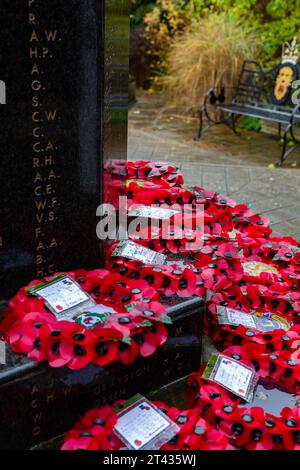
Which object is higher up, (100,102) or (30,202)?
(100,102)

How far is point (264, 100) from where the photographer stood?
7.48 meters

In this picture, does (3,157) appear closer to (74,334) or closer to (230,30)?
(74,334)

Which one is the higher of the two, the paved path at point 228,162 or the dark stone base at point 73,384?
the paved path at point 228,162

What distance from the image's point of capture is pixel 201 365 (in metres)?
2.43

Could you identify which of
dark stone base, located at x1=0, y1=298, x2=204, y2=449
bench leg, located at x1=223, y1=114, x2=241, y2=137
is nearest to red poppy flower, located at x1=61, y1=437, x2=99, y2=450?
dark stone base, located at x1=0, y1=298, x2=204, y2=449

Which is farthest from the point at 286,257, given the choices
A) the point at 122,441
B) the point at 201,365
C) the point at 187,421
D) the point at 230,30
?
the point at 230,30

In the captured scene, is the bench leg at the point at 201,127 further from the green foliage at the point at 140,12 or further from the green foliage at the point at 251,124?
the green foliage at the point at 140,12

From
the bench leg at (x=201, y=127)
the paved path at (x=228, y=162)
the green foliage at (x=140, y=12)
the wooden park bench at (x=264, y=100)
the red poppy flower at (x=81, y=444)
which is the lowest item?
the red poppy flower at (x=81, y=444)

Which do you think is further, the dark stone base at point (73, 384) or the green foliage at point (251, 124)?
the green foliage at point (251, 124)

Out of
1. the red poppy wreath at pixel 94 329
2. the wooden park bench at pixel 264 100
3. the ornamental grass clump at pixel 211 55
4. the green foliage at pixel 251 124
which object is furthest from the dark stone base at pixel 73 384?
the ornamental grass clump at pixel 211 55

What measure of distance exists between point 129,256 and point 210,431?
3.14 feet

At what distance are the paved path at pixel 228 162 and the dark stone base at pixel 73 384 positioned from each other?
191 cm

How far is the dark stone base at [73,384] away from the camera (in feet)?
6.13

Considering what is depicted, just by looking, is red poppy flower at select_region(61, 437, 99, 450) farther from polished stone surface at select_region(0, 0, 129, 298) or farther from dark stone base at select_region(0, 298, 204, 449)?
polished stone surface at select_region(0, 0, 129, 298)
